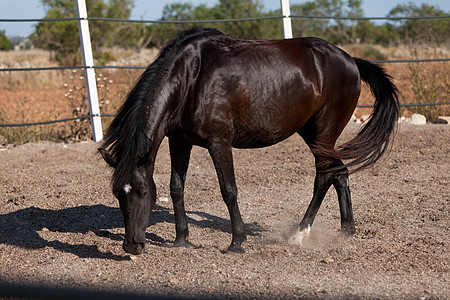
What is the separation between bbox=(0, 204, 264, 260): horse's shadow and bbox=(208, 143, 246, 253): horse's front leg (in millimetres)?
553

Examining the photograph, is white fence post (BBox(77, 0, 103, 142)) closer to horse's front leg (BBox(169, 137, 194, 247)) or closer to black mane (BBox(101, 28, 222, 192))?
horse's front leg (BBox(169, 137, 194, 247))

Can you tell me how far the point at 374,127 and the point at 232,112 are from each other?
138 centimetres

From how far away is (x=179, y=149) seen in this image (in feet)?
14.5

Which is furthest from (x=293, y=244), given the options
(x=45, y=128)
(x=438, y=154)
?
(x=45, y=128)

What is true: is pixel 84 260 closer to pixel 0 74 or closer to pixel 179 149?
pixel 179 149

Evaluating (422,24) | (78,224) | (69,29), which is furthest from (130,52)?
(78,224)

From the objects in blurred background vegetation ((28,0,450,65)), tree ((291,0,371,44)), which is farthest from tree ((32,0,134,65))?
tree ((291,0,371,44))

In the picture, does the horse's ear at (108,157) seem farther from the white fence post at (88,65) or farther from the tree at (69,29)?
the tree at (69,29)

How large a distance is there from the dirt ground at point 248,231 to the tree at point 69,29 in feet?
61.8

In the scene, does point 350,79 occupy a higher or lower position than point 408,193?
higher

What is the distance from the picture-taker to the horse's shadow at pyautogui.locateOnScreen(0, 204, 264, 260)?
14.9 ft

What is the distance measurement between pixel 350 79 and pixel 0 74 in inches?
616

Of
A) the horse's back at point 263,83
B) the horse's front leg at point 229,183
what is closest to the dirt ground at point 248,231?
the horse's front leg at point 229,183

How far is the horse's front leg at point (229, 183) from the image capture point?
422cm
